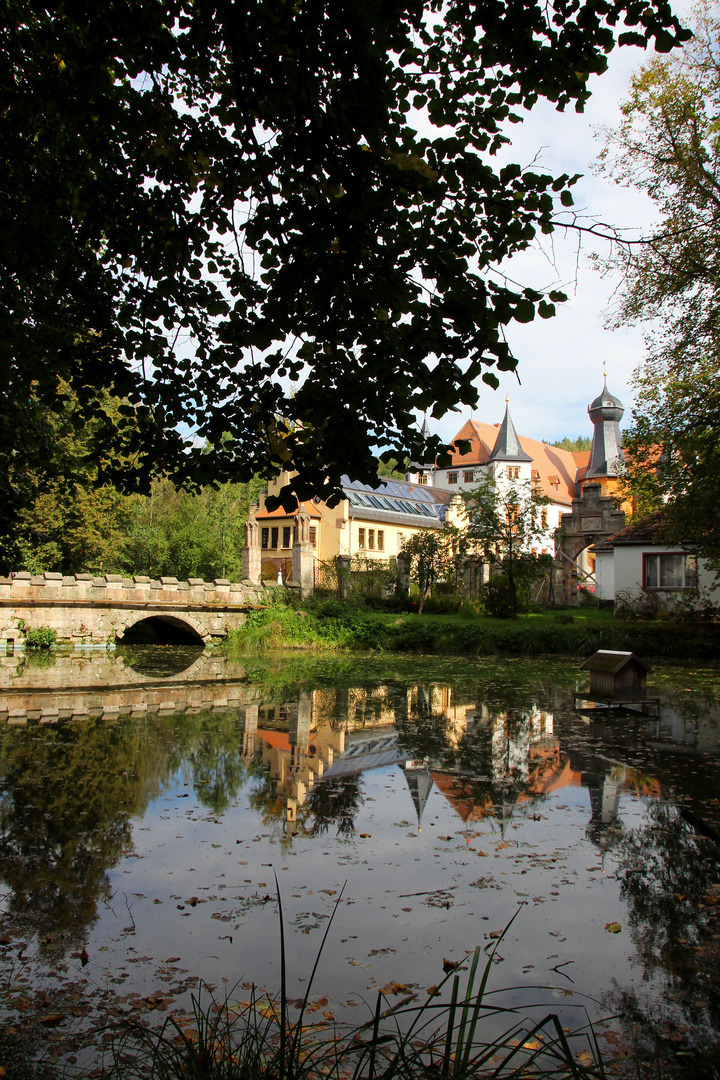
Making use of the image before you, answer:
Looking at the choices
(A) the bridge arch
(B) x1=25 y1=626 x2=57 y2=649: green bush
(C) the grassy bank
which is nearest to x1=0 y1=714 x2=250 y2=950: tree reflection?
(C) the grassy bank

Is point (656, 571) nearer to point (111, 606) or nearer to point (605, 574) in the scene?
point (605, 574)

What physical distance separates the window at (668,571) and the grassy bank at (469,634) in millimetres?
2165

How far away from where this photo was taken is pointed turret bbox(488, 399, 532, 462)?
60.4 meters

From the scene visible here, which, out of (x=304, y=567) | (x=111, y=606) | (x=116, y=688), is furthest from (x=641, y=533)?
(x=116, y=688)

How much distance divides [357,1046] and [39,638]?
25138mm

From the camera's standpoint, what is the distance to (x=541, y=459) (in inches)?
2665

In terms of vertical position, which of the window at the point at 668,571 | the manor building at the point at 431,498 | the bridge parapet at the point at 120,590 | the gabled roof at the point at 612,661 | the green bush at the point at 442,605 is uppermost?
the manor building at the point at 431,498

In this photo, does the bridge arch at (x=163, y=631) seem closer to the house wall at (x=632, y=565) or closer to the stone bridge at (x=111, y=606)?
the stone bridge at (x=111, y=606)

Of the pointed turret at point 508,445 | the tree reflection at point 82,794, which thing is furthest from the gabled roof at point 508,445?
the tree reflection at point 82,794

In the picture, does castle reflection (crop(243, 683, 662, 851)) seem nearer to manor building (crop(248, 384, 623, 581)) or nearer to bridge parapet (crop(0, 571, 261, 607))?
bridge parapet (crop(0, 571, 261, 607))

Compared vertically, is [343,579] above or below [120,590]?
above

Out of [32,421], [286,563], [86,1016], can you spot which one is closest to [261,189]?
[32,421]

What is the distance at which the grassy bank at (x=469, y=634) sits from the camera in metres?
22.4

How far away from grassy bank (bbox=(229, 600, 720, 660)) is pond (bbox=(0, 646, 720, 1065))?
10.8 metres
